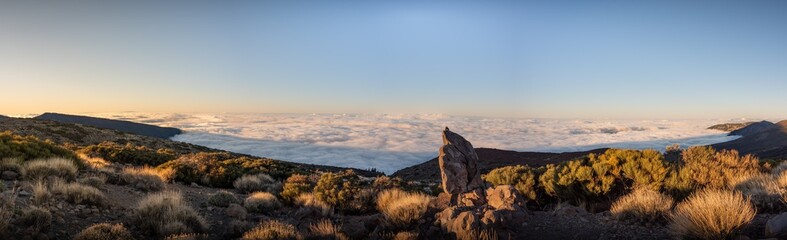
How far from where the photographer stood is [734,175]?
10.4 m

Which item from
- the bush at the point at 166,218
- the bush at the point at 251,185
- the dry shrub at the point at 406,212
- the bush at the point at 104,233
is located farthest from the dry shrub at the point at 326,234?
the bush at the point at 251,185

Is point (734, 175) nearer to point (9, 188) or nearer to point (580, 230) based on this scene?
point (580, 230)

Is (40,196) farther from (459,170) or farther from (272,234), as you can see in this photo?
(459,170)

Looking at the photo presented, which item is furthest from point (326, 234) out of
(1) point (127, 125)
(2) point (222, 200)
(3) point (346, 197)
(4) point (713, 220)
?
(1) point (127, 125)

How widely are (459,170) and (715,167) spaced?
21.5 feet

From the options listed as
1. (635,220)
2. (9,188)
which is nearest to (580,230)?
(635,220)

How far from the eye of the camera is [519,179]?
1321cm

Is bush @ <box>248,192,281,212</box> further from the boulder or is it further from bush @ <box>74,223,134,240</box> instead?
the boulder

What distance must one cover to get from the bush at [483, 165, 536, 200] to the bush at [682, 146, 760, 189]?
393 centimetres

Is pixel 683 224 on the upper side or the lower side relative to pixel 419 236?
upper

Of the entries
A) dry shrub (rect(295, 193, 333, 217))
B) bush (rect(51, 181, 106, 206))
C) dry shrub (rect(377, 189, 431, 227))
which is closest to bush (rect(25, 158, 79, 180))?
bush (rect(51, 181, 106, 206))

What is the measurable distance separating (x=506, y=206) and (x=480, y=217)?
1.13 m

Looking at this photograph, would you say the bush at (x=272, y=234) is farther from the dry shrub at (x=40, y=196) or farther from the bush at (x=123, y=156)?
the bush at (x=123, y=156)

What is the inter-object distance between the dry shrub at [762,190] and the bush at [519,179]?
478 cm
